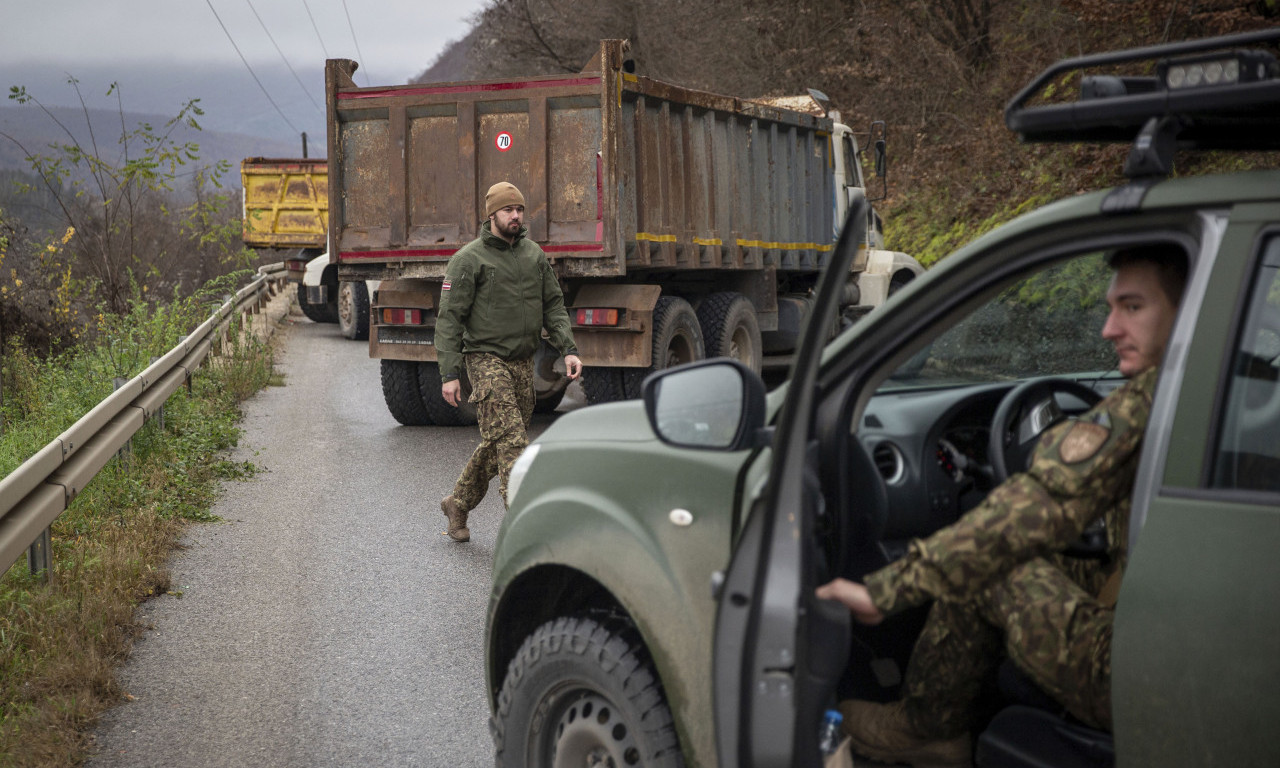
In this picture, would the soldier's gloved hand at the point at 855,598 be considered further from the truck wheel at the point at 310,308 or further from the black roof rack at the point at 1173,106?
the truck wheel at the point at 310,308

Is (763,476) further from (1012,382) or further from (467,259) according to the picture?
Result: (467,259)

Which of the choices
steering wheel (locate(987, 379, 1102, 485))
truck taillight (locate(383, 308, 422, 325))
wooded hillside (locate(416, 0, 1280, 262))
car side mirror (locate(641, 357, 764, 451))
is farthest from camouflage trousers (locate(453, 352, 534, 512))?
wooded hillside (locate(416, 0, 1280, 262))

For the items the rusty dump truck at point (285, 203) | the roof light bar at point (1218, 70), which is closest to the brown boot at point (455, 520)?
the roof light bar at point (1218, 70)

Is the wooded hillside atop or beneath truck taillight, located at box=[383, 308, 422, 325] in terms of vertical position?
atop

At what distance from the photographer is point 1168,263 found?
7.78 ft

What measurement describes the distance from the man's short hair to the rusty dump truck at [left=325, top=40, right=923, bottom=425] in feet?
23.0

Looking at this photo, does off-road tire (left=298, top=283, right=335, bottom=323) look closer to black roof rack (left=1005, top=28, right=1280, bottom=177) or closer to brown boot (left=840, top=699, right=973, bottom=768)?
brown boot (left=840, top=699, right=973, bottom=768)

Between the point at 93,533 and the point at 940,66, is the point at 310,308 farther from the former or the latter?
the point at 93,533

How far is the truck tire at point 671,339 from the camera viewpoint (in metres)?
10.4

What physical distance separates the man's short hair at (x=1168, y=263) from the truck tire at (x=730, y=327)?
9.02m

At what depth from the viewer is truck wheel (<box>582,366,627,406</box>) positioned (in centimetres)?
1044

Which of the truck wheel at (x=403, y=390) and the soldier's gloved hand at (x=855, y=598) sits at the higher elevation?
the soldier's gloved hand at (x=855, y=598)

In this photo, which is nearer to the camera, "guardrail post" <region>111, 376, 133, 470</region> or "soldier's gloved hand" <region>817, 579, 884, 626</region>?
"soldier's gloved hand" <region>817, 579, 884, 626</region>

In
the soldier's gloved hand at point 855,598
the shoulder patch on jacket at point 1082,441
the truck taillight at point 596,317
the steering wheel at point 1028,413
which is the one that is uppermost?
the shoulder patch on jacket at point 1082,441
